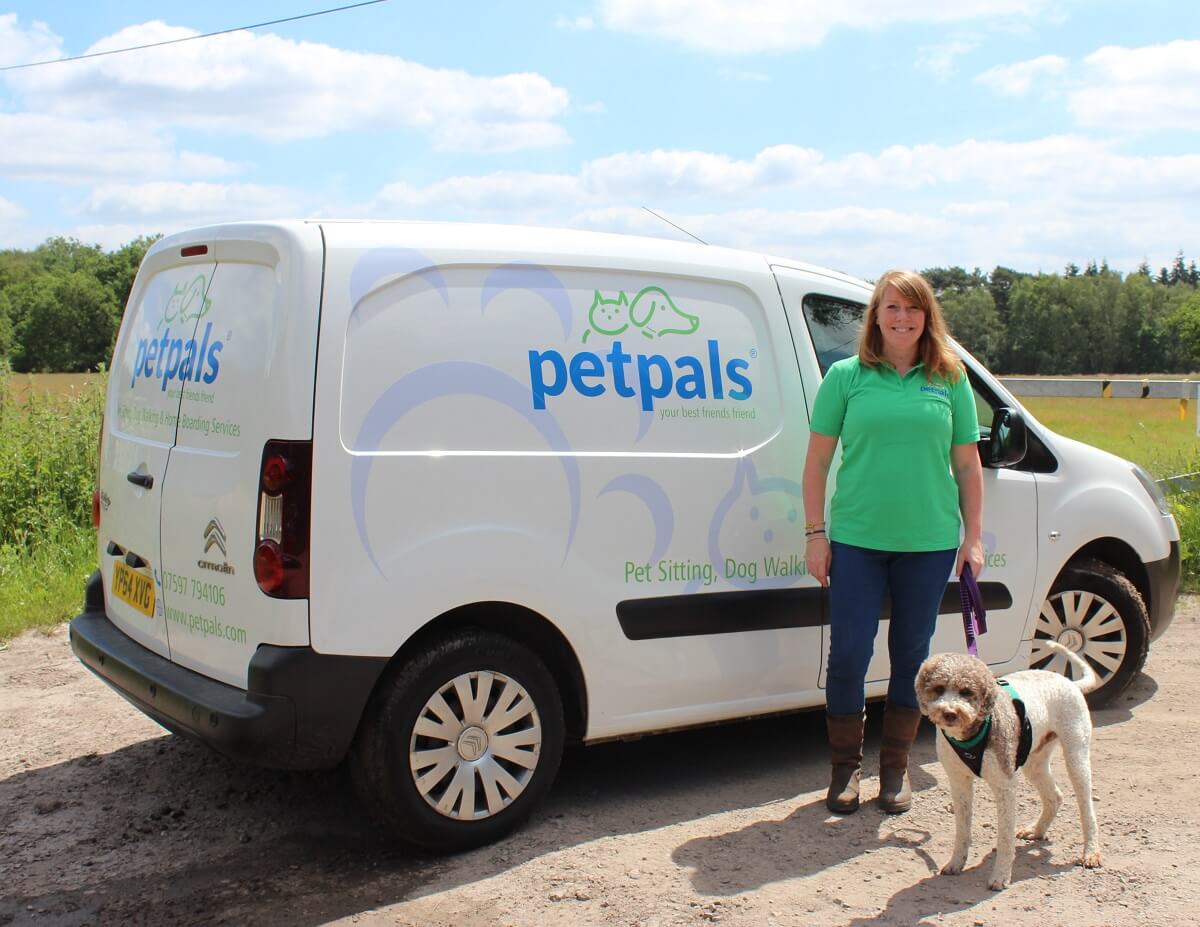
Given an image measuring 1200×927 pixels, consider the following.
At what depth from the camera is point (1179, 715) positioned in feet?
18.0

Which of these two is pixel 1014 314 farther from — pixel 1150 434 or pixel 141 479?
pixel 141 479

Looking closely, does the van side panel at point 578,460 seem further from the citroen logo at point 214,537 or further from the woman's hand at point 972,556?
the woman's hand at point 972,556

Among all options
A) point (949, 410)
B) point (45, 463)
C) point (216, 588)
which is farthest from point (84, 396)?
point (949, 410)

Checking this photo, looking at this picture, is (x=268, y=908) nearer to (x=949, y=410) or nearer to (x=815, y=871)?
(x=815, y=871)

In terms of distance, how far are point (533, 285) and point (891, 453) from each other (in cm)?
137

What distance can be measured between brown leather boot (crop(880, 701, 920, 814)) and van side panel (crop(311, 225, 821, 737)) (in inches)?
14.6

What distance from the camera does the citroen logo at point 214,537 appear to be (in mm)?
3605

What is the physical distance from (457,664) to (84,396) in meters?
7.35

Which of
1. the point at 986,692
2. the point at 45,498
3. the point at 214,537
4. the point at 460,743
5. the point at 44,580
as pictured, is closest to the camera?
the point at 986,692

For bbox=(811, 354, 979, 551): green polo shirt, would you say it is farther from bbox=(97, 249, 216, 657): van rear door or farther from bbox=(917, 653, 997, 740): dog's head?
bbox=(97, 249, 216, 657): van rear door

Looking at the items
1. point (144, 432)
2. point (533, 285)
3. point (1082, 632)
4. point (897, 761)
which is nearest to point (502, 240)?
point (533, 285)

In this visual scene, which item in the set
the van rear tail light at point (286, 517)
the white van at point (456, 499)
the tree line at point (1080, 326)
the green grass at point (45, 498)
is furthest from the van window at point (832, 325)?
the tree line at point (1080, 326)

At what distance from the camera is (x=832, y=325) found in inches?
185

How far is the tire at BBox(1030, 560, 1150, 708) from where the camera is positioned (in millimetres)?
5285
